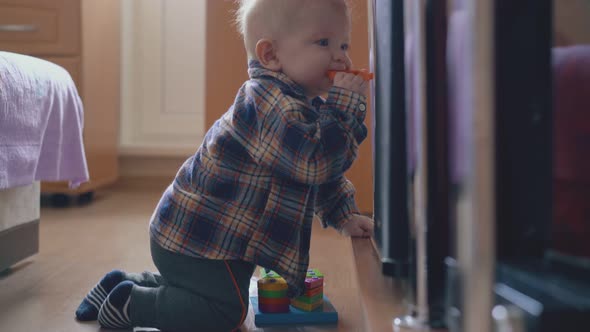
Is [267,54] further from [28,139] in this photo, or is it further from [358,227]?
[28,139]

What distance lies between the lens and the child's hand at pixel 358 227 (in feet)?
3.29

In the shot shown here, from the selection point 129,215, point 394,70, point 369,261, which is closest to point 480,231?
point 394,70

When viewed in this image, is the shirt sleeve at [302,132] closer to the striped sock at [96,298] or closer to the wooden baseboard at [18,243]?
the striped sock at [96,298]

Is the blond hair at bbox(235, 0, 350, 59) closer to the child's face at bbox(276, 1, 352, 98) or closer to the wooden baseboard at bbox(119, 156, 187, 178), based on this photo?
the child's face at bbox(276, 1, 352, 98)

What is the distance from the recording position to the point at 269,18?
35.0 inches

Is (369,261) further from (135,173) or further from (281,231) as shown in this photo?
(135,173)

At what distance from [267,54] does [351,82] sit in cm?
14

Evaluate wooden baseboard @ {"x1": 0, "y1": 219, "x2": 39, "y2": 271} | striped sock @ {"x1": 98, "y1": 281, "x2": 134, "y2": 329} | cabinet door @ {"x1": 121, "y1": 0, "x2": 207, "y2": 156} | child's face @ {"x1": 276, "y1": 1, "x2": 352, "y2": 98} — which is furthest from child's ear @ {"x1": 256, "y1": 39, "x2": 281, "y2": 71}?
cabinet door @ {"x1": 121, "y1": 0, "x2": 207, "y2": 156}

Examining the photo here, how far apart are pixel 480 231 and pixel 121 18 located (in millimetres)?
2517

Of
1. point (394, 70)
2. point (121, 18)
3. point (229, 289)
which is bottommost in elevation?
point (229, 289)

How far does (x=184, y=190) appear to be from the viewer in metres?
0.90

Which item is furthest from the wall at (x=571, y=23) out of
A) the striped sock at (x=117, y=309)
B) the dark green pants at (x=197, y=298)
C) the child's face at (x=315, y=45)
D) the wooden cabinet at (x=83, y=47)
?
the wooden cabinet at (x=83, y=47)

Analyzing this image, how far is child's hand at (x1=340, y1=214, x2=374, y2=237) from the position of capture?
100cm

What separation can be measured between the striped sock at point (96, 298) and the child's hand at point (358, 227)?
0.36 metres
